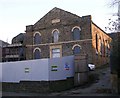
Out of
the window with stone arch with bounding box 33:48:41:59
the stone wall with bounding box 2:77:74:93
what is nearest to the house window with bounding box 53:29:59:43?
the window with stone arch with bounding box 33:48:41:59

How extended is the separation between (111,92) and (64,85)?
5.91m

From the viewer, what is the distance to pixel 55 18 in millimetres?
47625

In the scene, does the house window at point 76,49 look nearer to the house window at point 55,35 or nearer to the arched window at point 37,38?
the house window at point 55,35

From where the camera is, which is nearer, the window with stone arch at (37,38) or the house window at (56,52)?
the house window at (56,52)

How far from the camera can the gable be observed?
150 feet

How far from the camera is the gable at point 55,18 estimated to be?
45.8 m

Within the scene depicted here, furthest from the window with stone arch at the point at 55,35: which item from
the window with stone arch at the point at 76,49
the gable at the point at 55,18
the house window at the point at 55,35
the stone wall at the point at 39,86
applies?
the stone wall at the point at 39,86

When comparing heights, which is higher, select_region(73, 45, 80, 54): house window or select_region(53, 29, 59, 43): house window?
select_region(53, 29, 59, 43): house window

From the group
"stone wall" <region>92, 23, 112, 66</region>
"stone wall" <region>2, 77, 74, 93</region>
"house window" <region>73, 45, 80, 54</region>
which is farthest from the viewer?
"house window" <region>73, 45, 80, 54</region>

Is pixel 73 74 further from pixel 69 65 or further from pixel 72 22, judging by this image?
pixel 72 22

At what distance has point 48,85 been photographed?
2442 cm

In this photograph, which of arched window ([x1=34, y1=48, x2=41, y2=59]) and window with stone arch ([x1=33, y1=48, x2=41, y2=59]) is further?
arched window ([x1=34, y1=48, x2=41, y2=59])

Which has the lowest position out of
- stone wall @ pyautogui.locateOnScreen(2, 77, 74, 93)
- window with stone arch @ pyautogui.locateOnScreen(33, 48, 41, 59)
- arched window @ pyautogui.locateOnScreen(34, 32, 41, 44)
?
stone wall @ pyautogui.locateOnScreen(2, 77, 74, 93)

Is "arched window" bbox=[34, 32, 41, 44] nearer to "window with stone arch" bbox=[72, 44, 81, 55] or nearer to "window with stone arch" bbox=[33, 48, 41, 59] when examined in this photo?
Answer: "window with stone arch" bbox=[33, 48, 41, 59]
